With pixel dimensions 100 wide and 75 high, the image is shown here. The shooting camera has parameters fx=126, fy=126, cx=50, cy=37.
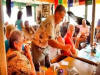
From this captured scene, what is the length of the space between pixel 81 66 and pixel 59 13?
34.8 inches

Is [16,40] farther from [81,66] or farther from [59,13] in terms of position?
[81,66]

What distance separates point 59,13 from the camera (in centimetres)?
162

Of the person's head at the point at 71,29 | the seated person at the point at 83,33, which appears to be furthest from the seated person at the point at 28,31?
the seated person at the point at 83,33

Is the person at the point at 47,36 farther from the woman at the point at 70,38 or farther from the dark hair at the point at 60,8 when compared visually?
the woman at the point at 70,38

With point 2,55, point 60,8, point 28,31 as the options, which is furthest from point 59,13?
point 2,55

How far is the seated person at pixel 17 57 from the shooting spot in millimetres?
1218

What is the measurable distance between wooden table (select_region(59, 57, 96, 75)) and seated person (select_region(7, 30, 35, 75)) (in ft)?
2.47

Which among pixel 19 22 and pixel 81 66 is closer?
pixel 19 22

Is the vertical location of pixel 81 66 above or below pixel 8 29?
below

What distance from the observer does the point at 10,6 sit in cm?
117

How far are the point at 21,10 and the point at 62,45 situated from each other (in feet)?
2.62

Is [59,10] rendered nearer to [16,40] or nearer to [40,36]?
[40,36]

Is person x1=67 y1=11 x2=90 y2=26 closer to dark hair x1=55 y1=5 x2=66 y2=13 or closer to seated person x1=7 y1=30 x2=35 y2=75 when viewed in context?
dark hair x1=55 y1=5 x2=66 y2=13

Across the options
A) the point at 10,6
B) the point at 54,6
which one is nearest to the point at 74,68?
the point at 54,6
